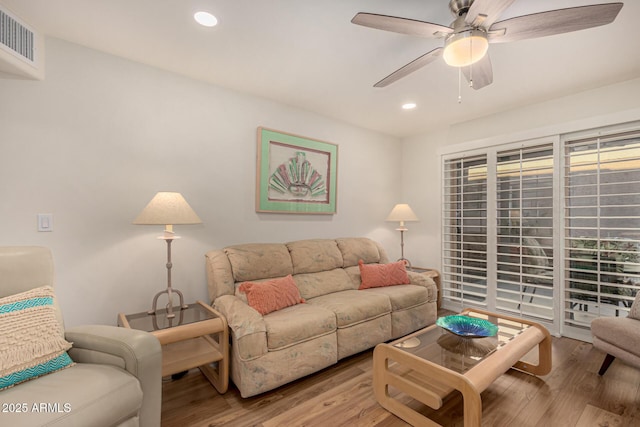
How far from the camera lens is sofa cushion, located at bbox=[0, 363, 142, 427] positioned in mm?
1097

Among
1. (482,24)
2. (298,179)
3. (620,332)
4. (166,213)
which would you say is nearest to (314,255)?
(298,179)

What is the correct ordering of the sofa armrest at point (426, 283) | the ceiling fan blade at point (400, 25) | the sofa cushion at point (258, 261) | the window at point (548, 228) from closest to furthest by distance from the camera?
1. the ceiling fan blade at point (400, 25)
2. the sofa cushion at point (258, 261)
3. the window at point (548, 228)
4. the sofa armrest at point (426, 283)

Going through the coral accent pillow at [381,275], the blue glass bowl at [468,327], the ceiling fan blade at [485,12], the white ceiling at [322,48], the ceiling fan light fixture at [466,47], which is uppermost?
the white ceiling at [322,48]

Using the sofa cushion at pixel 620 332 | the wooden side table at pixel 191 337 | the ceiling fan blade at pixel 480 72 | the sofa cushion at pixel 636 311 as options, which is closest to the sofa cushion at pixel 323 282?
the wooden side table at pixel 191 337

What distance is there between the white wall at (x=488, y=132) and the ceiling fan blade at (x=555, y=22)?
1.94 m

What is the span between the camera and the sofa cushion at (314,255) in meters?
2.99

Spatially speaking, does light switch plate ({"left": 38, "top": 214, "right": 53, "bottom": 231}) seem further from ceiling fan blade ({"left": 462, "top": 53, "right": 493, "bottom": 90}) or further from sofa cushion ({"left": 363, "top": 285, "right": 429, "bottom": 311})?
ceiling fan blade ({"left": 462, "top": 53, "right": 493, "bottom": 90})

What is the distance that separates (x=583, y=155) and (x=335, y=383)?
3.20 metres

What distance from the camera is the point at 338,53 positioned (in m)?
2.21

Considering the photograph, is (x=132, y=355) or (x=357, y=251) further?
(x=357, y=251)

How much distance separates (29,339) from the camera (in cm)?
137

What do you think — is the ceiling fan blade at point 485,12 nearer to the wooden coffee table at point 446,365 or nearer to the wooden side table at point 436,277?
the wooden coffee table at point 446,365

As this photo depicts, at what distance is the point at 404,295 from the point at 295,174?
1.72 meters

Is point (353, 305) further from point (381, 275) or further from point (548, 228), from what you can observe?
point (548, 228)
